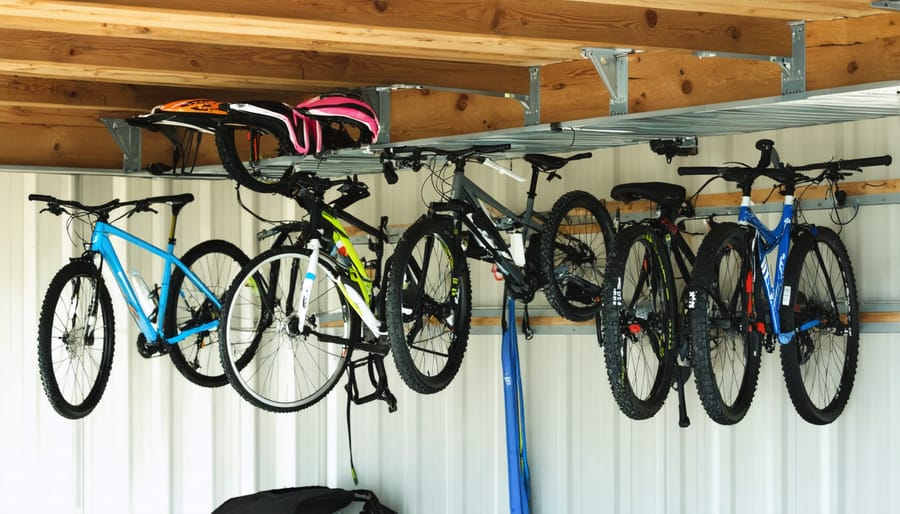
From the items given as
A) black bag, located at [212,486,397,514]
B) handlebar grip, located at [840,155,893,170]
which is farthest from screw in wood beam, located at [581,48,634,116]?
black bag, located at [212,486,397,514]

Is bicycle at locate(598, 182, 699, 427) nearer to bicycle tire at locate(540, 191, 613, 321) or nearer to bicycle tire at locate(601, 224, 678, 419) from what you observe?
bicycle tire at locate(601, 224, 678, 419)

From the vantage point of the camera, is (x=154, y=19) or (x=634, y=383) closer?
(x=154, y=19)

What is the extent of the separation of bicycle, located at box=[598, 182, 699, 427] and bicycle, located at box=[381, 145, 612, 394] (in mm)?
417

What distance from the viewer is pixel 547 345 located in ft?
18.1

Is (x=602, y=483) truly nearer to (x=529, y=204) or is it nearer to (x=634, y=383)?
(x=634, y=383)

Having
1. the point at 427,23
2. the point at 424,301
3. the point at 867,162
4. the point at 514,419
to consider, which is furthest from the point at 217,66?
the point at 867,162

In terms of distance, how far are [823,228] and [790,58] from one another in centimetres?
76

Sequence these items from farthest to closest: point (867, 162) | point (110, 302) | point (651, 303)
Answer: point (110, 302) < point (651, 303) < point (867, 162)

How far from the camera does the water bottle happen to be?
5.32 meters

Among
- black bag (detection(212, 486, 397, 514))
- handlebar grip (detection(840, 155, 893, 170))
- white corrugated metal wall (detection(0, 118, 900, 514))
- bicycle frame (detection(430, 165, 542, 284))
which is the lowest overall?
black bag (detection(212, 486, 397, 514))

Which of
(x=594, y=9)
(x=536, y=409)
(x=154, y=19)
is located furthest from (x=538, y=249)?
(x=154, y=19)

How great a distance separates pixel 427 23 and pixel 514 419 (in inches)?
91.7

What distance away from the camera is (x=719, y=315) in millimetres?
4395

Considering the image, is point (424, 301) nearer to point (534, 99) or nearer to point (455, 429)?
point (534, 99)
